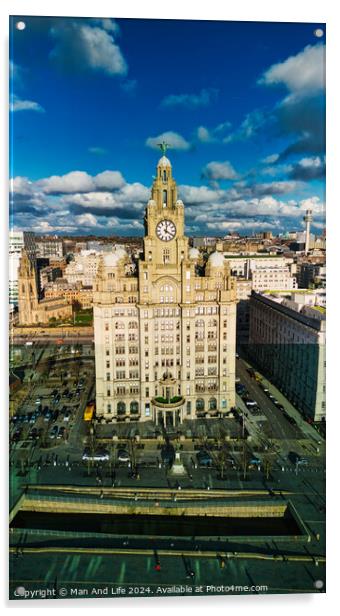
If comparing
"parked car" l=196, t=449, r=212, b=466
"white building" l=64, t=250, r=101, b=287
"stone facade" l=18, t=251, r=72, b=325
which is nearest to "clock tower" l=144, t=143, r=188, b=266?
"white building" l=64, t=250, r=101, b=287

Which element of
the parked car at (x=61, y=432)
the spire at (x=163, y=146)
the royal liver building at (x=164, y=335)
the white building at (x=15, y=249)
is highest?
the spire at (x=163, y=146)

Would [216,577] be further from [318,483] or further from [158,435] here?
[158,435]

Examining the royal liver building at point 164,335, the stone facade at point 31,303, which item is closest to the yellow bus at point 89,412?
the royal liver building at point 164,335

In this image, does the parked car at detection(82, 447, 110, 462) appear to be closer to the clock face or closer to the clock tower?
the clock tower

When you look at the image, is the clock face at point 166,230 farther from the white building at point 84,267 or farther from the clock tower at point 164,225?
the white building at point 84,267

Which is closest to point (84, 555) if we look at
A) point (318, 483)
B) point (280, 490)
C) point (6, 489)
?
point (6, 489)

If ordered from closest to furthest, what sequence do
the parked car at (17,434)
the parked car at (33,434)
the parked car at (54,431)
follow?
the parked car at (17,434), the parked car at (33,434), the parked car at (54,431)
